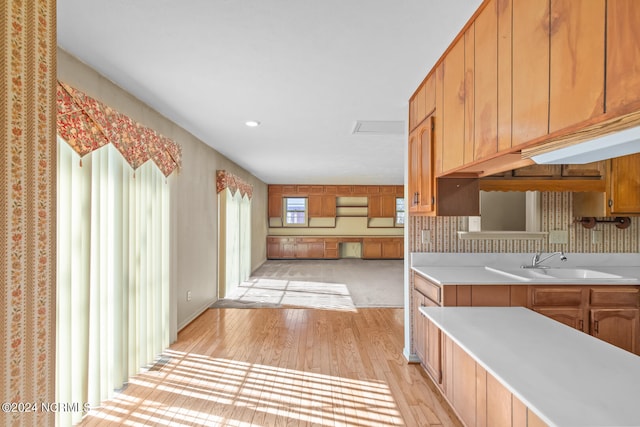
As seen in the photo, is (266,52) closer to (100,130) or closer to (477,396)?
(100,130)

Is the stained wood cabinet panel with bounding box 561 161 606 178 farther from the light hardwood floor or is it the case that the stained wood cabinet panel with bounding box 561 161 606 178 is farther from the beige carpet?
the beige carpet

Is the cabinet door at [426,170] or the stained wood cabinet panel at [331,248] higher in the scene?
the cabinet door at [426,170]

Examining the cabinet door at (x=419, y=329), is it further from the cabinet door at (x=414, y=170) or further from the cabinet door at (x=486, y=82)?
the cabinet door at (x=486, y=82)

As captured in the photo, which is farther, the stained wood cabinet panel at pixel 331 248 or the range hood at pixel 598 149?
the stained wood cabinet panel at pixel 331 248

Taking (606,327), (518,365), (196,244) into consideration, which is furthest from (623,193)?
(196,244)

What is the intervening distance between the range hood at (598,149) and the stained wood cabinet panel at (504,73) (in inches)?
7.7

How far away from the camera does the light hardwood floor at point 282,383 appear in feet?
6.88

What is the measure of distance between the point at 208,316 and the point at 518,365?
386 centimetres

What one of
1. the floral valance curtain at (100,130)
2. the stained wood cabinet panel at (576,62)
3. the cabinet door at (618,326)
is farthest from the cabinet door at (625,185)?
the floral valance curtain at (100,130)

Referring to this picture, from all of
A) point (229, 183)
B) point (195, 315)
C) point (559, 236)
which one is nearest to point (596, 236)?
point (559, 236)

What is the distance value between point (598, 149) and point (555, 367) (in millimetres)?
729

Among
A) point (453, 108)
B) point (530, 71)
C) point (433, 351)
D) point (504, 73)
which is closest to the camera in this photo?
point (530, 71)

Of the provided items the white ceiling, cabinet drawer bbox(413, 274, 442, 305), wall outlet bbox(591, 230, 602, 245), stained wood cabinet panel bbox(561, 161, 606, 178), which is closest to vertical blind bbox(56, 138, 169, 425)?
the white ceiling

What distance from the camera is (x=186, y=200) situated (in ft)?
12.1
